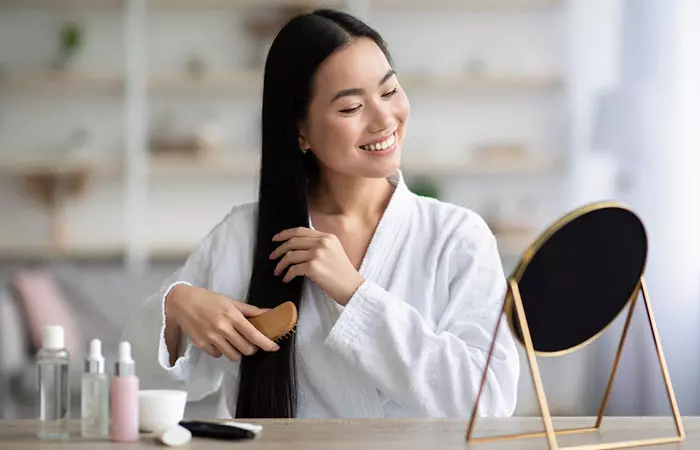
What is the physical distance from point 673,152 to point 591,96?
0.65 m

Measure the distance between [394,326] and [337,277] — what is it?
13cm

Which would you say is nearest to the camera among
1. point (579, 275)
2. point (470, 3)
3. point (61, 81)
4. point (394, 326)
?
point (579, 275)

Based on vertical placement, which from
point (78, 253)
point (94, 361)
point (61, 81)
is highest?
point (61, 81)

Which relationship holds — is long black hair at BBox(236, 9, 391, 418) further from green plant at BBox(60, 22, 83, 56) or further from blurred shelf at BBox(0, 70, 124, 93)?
green plant at BBox(60, 22, 83, 56)

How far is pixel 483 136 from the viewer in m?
5.44

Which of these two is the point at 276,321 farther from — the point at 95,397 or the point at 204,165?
the point at 204,165

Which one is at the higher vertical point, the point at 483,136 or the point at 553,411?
the point at 483,136

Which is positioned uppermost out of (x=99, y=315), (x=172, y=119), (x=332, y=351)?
(x=172, y=119)

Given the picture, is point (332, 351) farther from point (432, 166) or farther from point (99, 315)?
point (432, 166)

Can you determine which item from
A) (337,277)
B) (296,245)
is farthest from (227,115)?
(337,277)

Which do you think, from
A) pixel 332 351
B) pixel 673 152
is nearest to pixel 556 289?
pixel 332 351

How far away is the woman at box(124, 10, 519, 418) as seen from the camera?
1686 millimetres

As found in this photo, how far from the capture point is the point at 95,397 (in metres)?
1.28

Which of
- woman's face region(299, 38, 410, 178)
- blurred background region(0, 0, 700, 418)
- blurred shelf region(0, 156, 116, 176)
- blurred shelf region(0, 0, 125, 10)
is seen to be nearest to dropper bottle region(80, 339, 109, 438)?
woman's face region(299, 38, 410, 178)
